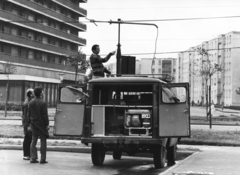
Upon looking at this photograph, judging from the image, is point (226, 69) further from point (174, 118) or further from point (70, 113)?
point (70, 113)

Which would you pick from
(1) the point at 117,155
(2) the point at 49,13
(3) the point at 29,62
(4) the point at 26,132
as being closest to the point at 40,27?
(2) the point at 49,13

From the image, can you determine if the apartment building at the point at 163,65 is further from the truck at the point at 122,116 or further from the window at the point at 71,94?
the window at the point at 71,94

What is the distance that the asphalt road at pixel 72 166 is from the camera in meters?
11.1

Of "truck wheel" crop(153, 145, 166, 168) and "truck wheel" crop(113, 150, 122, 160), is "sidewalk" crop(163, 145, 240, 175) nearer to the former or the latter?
"truck wheel" crop(153, 145, 166, 168)

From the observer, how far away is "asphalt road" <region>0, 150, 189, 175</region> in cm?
1105

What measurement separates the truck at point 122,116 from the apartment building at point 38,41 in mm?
45702

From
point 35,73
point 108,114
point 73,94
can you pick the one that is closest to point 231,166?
point 108,114

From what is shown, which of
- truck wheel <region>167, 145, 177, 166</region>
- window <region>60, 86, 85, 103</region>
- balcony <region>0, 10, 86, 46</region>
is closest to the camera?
window <region>60, 86, 85, 103</region>

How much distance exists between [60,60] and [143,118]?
69.8 metres

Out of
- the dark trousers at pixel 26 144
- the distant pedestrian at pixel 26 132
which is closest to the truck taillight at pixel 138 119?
the distant pedestrian at pixel 26 132

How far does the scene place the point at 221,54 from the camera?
11731cm

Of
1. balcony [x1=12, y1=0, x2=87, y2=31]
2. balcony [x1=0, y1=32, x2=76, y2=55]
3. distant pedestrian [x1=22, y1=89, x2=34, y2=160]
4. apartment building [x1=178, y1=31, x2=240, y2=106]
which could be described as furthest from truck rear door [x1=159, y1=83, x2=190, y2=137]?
apartment building [x1=178, y1=31, x2=240, y2=106]

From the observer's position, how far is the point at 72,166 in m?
12.2

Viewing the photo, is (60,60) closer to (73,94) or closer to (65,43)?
(65,43)
